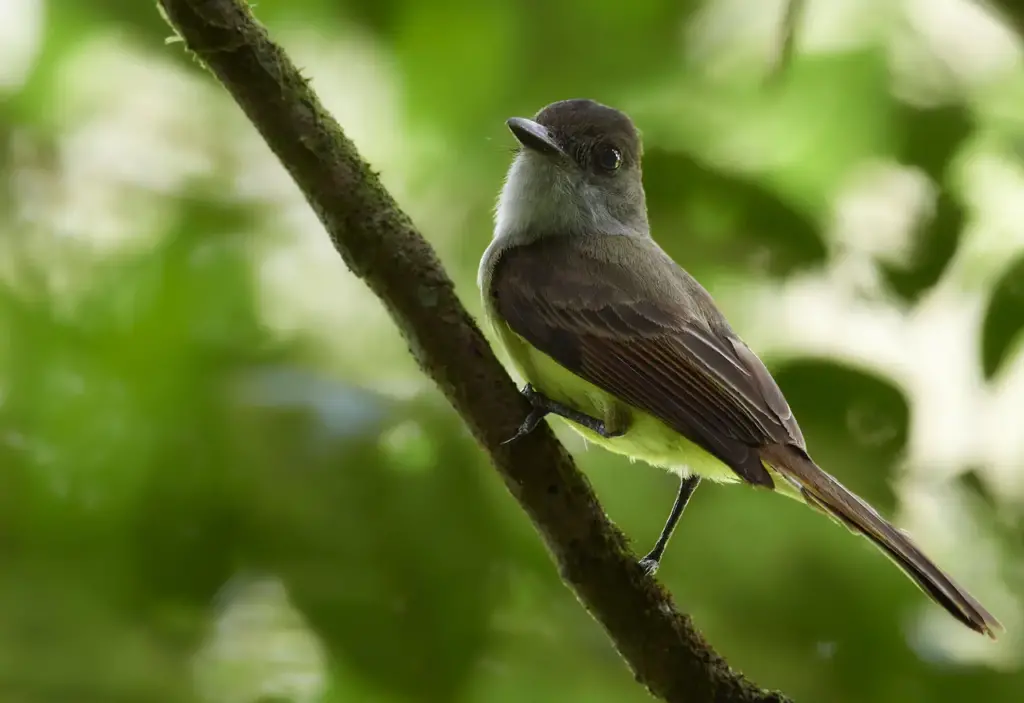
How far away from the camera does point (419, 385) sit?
8.62 ft

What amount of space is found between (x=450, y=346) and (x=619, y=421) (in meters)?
0.47

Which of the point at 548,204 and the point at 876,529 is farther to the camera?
the point at 548,204

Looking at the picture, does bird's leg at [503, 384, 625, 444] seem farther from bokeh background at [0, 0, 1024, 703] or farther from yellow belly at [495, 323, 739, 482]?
bokeh background at [0, 0, 1024, 703]

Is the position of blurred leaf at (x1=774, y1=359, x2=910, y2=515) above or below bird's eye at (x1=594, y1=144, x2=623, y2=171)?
below

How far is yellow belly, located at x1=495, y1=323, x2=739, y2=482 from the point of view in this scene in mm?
2182

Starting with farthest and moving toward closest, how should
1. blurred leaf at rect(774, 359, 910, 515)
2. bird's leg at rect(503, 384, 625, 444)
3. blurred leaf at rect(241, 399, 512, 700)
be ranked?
blurred leaf at rect(774, 359, 910, 515), blurred leaf at rect(241, 399, 512, 700), bird's leg at rect(503, 384, 625, 444)

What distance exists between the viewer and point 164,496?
2287 millimetres

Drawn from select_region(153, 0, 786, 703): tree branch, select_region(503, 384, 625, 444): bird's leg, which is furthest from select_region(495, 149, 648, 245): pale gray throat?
select_region(153, 0, 786, 703): tree branch

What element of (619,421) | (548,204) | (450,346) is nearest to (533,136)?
(548,204)

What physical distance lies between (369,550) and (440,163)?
1.15 metres

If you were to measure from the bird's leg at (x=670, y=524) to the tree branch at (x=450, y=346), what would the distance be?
5.1 inches

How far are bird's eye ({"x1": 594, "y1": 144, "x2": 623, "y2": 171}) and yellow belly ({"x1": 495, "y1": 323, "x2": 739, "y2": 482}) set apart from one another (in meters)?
0.64

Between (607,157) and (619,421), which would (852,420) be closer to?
(619,421)

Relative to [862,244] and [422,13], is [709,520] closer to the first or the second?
[862,244]
